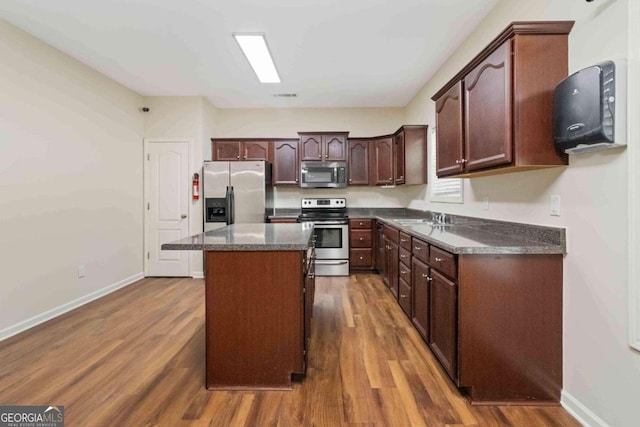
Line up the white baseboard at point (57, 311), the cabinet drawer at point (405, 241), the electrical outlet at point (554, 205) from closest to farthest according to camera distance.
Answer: the electrical outlet at point (554, 205) < the white baseboard at point (57, 311) < the cabinet drawer at point (405, 241)

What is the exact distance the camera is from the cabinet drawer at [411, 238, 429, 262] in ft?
7.68

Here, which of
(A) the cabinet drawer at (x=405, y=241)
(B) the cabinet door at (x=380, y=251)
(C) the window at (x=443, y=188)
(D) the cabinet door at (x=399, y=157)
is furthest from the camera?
(D) the cabinet door at (x=399, y=157)

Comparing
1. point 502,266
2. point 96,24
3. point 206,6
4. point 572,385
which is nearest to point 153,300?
point 96,24

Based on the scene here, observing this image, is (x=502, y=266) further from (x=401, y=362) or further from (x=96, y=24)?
(x=96, y=24)

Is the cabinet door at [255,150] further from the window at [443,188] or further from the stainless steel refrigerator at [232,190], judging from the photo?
the window at [443,188]

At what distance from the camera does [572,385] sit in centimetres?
170

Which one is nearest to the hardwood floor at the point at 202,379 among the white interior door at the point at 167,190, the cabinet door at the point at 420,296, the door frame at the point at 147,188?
the cabinet door at the point at 420,296

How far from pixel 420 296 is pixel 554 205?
3.85 ft

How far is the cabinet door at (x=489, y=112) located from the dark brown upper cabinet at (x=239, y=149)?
3.51 metres

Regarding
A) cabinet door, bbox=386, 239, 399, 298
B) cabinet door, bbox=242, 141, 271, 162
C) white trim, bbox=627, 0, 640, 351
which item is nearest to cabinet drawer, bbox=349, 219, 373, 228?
cabinet door, bbox=386, 239, 399, 298

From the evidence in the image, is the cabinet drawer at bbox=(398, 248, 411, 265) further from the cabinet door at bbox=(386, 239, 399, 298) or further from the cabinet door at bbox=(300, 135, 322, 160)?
the cabinet door at bbox=(300, 135, 322, 160)

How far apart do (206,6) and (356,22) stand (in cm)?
129

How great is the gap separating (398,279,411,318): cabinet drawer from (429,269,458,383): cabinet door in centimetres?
61

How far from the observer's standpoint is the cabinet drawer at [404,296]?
290 centimetres
